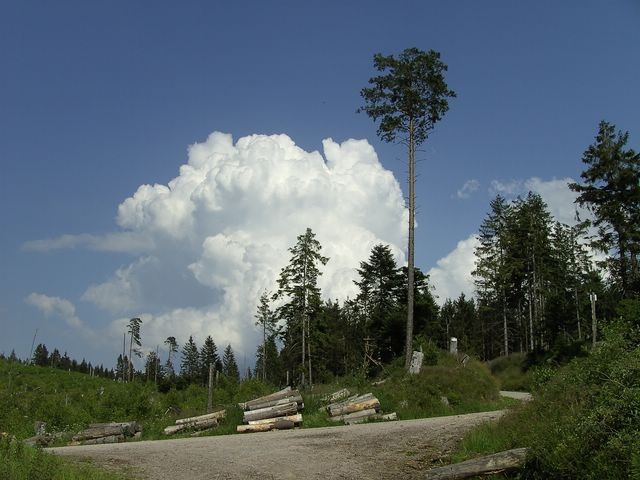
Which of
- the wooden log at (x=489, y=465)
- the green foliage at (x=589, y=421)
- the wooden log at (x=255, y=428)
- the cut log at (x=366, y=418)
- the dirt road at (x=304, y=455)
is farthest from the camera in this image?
the cut log at (x=366, y=418)

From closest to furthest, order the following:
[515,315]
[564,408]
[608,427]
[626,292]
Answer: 1. [608,427]
2. [564,408]
3. [626,292]
4. [515,315]

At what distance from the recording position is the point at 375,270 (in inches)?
2474

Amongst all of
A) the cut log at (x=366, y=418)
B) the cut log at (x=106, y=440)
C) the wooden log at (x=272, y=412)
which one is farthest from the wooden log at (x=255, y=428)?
the cut log at (x=106, y=440)

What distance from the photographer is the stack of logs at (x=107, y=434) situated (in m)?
18.5

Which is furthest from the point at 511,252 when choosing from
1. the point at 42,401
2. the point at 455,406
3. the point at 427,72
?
the point at 42,401

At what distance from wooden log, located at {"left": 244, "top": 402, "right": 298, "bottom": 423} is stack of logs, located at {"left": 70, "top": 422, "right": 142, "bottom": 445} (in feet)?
15.2

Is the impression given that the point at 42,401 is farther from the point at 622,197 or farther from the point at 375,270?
the point at 375,270

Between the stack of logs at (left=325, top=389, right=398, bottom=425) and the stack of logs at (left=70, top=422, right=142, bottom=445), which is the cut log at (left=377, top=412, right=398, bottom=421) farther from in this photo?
the stack of logs at (left=70, top=422, right=142, bottom=445)

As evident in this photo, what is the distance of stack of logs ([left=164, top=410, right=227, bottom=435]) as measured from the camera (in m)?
18.4

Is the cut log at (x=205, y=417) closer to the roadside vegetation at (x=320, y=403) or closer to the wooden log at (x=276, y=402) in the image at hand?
the roadside vegetation at (x=320, y=403)

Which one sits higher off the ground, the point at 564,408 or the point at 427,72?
the point at 427,72

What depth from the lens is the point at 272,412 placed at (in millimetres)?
17328

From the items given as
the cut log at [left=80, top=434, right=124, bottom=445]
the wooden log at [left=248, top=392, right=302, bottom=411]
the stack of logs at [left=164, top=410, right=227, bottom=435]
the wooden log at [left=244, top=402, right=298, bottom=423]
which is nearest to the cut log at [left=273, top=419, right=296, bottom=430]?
the wooden log at [left=244, top=402, right=298, bottom=423]

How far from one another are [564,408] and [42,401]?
A: 1070 inches
